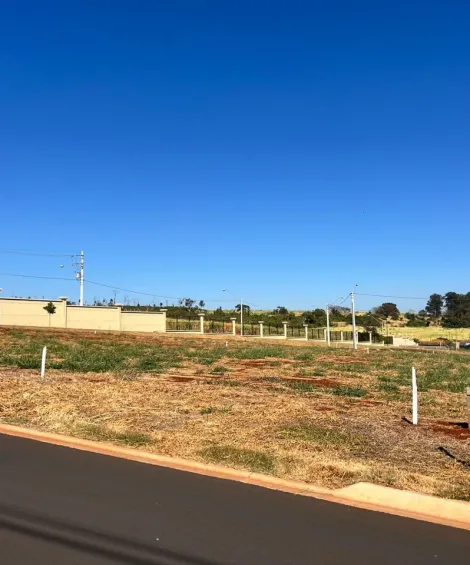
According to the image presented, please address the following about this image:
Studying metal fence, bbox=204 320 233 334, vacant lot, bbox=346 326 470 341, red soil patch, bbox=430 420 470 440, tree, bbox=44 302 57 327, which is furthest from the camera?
vacant lot, bbox=346 326 470 341

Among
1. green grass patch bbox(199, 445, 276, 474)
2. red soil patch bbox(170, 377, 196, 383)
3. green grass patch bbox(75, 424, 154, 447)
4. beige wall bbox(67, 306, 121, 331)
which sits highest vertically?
beige wall bbox(67, 306, 121, 331)

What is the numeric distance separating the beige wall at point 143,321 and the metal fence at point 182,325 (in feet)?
6.11

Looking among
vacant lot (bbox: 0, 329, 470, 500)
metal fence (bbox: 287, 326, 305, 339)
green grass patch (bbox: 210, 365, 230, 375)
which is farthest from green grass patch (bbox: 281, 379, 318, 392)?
metal fence (bbox: 287, 326, 305, 339)

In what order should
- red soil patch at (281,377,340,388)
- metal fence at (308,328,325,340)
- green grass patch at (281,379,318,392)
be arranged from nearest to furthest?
1. green grass patch at (281,379,318,392)
2. red soil patch at (281,377,340,388)
3. metal fence at (308,328,325,340)

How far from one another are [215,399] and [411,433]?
4.63 metres

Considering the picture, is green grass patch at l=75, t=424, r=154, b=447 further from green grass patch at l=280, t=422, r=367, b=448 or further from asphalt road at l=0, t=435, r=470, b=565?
green grass patch at l=280, t=422, r=367, b=448

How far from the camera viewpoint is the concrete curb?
18.2 feet

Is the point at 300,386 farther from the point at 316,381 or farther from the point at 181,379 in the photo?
the point at 181,379

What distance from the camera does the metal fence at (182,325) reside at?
2657 inches

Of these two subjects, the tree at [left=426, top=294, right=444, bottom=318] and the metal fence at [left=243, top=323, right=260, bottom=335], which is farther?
the tree at [left=426, top=294, right=444, bottom=318]

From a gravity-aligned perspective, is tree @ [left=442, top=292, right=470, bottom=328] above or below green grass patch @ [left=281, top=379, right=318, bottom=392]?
above

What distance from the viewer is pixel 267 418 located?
1043 centimetres

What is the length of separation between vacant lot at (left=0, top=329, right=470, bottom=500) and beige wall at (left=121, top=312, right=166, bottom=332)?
1718 inches

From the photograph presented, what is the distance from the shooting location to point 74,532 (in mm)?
4969
